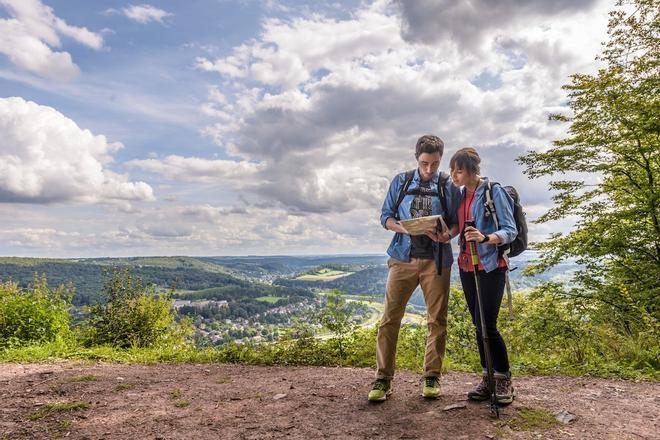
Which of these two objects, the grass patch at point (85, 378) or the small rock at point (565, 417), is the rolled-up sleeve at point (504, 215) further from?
the grass patch at point (85, 378)

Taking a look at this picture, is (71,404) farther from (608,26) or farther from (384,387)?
(608,26)

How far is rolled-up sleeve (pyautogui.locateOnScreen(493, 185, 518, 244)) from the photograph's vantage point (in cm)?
382

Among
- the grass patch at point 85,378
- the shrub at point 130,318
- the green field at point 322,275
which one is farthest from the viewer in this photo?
the green field at point 322,275

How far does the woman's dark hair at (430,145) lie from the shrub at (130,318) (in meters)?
7.03

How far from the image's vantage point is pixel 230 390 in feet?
16.8

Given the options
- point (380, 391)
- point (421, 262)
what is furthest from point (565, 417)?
point (421, 262)

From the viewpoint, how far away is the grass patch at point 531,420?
373 centimetres

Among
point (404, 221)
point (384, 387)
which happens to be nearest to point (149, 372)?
point (384, 387)

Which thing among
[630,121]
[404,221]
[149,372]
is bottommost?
[149,372]

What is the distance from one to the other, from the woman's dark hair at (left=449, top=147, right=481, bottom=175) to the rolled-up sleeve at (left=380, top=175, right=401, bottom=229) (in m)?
0.70

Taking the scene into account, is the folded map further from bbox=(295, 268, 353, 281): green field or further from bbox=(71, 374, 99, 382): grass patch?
bbox=(295, 268, 353, 281): green field

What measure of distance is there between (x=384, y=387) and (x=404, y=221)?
188cm

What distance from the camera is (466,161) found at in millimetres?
4062

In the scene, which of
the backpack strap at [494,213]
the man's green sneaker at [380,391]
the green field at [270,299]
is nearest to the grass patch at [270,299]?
the green field at [270,299]
